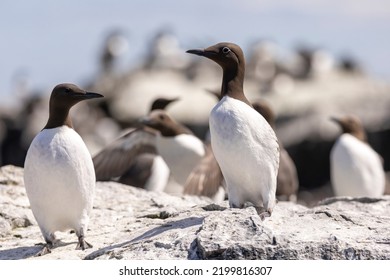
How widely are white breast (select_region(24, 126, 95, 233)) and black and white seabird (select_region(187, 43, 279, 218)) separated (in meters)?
1.12

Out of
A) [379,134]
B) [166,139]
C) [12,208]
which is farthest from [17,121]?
[12,208]

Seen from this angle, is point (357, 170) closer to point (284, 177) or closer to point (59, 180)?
point (284, 177)

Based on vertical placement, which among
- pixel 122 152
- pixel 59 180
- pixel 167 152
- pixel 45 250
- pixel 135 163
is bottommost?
pixel 135 163

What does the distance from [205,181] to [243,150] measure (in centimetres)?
393

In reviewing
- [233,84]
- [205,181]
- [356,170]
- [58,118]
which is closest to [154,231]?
[58,118]

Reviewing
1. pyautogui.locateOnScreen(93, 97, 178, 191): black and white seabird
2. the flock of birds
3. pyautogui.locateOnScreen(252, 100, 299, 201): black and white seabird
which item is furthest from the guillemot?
the flock of birds

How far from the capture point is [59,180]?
8.60m

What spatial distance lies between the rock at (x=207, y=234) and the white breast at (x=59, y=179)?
0.26 metres

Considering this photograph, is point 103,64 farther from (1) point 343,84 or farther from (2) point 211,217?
(2) point 211,217

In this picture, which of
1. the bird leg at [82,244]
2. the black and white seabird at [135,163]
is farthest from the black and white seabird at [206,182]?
the bird leg at [82,244]

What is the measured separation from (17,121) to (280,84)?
34.2ft

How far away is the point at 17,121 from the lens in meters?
41.1

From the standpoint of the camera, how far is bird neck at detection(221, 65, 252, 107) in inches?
349

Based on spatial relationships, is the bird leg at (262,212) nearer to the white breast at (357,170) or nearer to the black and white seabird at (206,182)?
the black and white seabird at (206,182)
